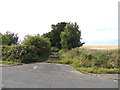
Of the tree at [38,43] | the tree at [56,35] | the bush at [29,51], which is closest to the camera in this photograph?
the bush at [29,51]

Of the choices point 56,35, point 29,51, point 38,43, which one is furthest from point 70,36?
point 56,35

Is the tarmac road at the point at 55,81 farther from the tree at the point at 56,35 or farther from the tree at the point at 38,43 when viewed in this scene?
the tree at the point at 56,35

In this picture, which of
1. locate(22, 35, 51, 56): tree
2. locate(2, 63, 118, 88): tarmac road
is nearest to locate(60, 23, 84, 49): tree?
locate(22, 35, 51, 56): tree

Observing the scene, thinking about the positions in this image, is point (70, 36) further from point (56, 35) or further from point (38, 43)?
point (56, 35)

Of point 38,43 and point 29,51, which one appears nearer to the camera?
point 29,51

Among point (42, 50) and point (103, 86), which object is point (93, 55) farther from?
point (42, 50)

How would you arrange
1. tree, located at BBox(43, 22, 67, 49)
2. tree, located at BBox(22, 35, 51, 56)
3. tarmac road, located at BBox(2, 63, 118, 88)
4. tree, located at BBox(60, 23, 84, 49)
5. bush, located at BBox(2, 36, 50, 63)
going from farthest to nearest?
tree, located at BBox(43, 22, 67, 49) → tree, located at BBox(60, 23, 84, 49) → tree, located at BBox(22, 35, 51, 56) → bush, located at BBox(2, 36, 50, 63) → tarmac road, located at BBox(2, 63, 118, 88)

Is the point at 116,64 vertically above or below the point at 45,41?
below

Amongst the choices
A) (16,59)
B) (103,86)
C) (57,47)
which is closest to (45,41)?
(16,59)

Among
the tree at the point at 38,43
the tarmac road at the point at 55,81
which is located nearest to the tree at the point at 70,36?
the tree at the point at 38,43

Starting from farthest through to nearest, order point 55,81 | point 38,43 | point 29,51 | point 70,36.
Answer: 1. point 70,36
2. point 38,43
3. point 29,51
4. point 55,81

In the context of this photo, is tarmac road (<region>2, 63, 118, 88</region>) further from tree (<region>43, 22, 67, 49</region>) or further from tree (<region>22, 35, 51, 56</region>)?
tree (<region>43, 22, 67, 49</region>)

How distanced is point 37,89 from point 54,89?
821 millimetres

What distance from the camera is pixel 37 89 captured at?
23.2ft
